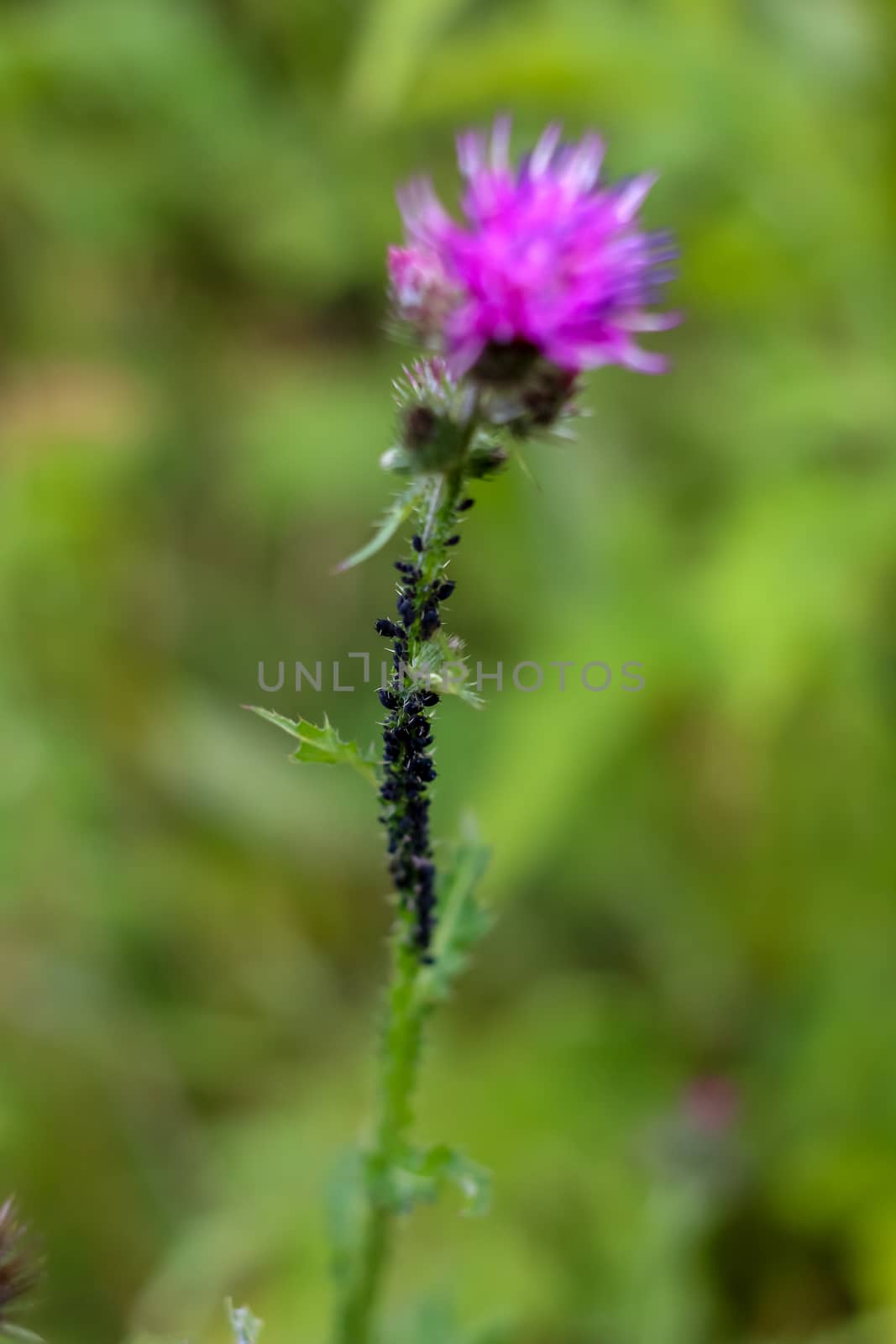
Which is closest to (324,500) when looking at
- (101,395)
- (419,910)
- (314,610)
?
(314,610)

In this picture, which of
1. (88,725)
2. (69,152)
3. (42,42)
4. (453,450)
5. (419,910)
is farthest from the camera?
(69,152)

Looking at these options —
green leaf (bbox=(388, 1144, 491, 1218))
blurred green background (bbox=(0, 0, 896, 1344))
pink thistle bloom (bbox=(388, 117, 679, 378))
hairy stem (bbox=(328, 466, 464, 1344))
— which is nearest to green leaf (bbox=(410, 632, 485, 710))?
hairy stem (bbox=(328, 466, 464, 1344))

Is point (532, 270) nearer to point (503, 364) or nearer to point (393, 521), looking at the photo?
point (503, 364)

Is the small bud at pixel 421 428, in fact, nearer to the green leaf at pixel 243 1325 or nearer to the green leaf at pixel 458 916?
the green leaf at pixel 458 916

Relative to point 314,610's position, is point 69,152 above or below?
above

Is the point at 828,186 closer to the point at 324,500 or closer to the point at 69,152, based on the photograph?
the point at 324,500

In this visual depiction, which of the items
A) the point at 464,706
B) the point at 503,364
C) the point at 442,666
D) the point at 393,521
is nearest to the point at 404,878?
the point at 442,666
